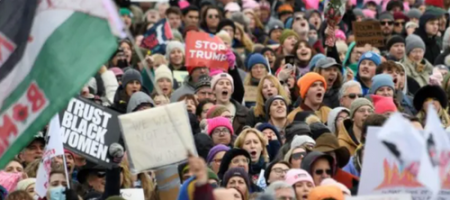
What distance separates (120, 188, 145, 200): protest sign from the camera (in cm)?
1460

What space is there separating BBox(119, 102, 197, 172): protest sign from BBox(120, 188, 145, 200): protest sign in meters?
1.46

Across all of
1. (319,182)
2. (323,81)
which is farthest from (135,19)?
(319,182)

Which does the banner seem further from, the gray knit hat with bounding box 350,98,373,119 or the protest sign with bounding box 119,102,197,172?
the protest sign with bounding box 119,102,197,172

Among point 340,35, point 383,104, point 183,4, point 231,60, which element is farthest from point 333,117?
point 183,4

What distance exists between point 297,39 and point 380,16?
133 inches

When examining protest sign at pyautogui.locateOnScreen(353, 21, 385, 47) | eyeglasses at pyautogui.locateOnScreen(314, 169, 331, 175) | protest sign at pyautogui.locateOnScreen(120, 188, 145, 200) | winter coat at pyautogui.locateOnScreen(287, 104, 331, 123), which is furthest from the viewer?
protest sign at pyautogui.locateOnScreen(353, 21, 385, 47)

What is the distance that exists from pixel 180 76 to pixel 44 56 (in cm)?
1014

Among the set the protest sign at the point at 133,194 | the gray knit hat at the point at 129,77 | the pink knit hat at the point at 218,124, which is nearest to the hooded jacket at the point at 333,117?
the pink knit hat at the point at 218,124

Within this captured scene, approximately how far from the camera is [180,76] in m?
21.8

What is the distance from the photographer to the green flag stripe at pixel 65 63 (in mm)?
11391

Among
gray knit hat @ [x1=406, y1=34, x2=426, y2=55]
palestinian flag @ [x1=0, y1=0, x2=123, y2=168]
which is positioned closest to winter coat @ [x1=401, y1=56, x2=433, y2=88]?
gray knit hat @ [x1=406, y1=34, x2=426, y2=55]

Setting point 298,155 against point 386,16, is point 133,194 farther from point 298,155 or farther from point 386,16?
point 386,16

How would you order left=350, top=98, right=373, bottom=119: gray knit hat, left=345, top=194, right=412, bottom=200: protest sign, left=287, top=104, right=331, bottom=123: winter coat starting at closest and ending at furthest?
left=345, top=194, right=412, bottom=200: protest sign
left=350, top=98, right=373, bottom=119: gray knit hat
left=287, top=104, right=331, bottom=123: winter coat

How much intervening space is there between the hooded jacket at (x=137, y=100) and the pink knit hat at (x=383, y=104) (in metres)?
2.15
